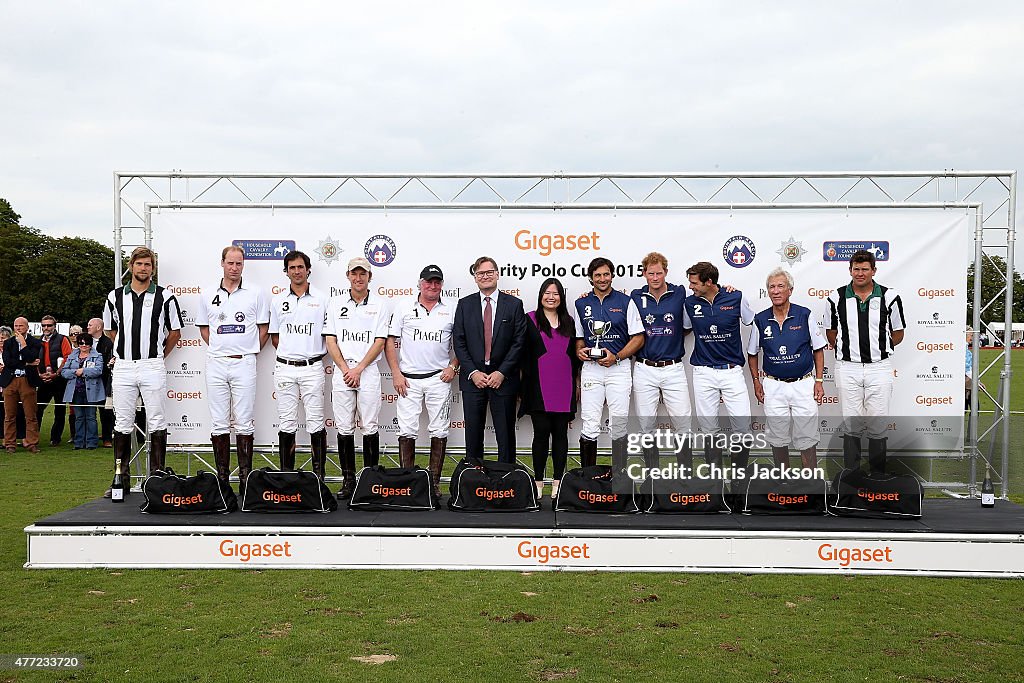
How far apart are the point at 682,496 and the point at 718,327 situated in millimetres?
1306

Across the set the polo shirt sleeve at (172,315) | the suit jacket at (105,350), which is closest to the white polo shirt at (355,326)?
the polo shirt sleeve at (172,315)

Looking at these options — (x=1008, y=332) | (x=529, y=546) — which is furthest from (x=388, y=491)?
(x=1008, y=332)

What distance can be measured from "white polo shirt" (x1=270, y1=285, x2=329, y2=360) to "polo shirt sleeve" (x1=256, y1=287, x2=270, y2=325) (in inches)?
3.5

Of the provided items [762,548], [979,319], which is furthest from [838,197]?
[762,548]

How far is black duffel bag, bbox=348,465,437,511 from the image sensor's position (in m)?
5.70

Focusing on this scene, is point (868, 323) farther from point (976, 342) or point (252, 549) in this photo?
point (252, 549)

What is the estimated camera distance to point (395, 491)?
571 centimetres

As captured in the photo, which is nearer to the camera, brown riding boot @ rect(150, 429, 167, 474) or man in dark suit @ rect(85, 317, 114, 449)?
brown riding boot @ rect(150, 429, 167, 474)

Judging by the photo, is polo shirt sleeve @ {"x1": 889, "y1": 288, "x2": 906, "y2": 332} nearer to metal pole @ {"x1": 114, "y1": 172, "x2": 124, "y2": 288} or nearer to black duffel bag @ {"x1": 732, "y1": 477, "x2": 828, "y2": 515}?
black duffel bag @ {"x1": 732, "y1": 477, "x2": 828, "y2": 515}

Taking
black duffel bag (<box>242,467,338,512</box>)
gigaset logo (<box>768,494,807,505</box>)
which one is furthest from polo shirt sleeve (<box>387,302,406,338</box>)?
gigaset logo (<box>768,494,807,505</box>)

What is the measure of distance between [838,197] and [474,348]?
331 cm

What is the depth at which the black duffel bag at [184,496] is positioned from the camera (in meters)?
5.57

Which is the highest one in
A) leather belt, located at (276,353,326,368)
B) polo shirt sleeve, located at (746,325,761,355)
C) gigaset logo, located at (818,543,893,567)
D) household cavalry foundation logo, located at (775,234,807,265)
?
household cavalry foundation logo, located at (775,234,807,265)

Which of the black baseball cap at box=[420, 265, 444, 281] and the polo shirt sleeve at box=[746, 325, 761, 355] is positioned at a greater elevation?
the black baseball cap at box=[420, 265, 444, 281]
